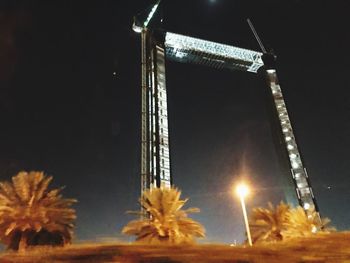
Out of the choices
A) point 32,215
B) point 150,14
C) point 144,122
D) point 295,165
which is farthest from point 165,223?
point 150,14

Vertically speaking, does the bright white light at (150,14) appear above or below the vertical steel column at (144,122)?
above

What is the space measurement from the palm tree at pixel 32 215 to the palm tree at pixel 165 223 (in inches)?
196

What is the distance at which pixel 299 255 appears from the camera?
8.73 m

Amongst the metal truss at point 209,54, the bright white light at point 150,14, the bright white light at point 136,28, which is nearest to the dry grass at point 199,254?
the metal truss at point 209,54

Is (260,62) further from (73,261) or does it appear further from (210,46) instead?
(73,261)

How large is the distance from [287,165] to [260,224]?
579 inches

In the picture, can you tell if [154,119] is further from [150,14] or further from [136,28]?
[150,14]

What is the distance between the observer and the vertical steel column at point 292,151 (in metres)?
44.8

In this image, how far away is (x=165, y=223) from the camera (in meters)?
27.5

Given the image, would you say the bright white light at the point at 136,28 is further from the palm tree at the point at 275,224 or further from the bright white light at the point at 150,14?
the palm tree at the point at 275,224

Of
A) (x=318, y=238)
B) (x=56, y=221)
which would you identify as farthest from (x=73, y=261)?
(x=56, y=221)

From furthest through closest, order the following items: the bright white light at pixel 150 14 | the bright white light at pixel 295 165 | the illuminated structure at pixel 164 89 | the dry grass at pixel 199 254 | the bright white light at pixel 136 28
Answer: the bright white light at pixel 150 14
the bright white light at pixel 136 28
the bright white light at pixel 295 165
the illuminated structure at pixel 164 89
the dry grass at pixel 199 254

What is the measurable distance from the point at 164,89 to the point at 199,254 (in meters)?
34.7

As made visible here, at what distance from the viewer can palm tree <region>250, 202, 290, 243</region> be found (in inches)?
1358
